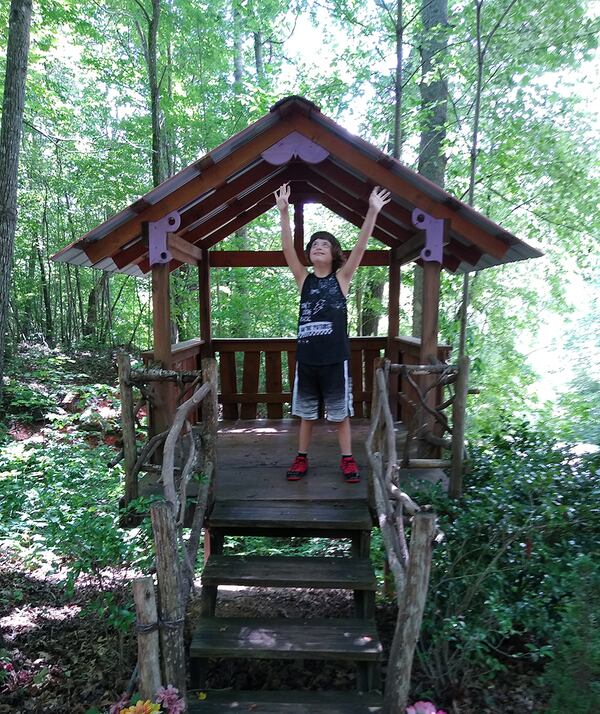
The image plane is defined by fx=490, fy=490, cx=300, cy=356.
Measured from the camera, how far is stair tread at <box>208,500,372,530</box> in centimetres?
359

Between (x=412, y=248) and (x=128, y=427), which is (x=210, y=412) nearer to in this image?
(x=128, y=427)

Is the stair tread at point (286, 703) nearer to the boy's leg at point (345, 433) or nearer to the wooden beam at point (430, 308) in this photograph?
the boy's leg at point (345, 433)

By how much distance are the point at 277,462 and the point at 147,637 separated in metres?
2.43

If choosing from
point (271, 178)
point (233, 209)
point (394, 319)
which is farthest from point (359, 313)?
point (271, 178)

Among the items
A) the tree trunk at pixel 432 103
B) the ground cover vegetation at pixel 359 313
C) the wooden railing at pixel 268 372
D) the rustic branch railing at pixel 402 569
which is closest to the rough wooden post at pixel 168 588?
the ground cover vegetation at pixel 359 313

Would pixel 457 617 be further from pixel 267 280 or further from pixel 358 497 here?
pixel 267 280

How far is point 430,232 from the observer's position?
13.5 ft

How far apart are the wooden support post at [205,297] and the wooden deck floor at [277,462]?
109 cm

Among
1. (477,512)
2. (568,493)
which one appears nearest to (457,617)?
(477,512)

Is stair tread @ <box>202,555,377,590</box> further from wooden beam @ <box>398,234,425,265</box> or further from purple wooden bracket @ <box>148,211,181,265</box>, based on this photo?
wooden beam @ <box>398,234,425,265</box>

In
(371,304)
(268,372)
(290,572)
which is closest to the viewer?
(290,572)

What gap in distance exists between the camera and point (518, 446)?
4.85 m

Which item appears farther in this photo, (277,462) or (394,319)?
(394,319)

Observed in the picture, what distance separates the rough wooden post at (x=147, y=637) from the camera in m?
2.35
